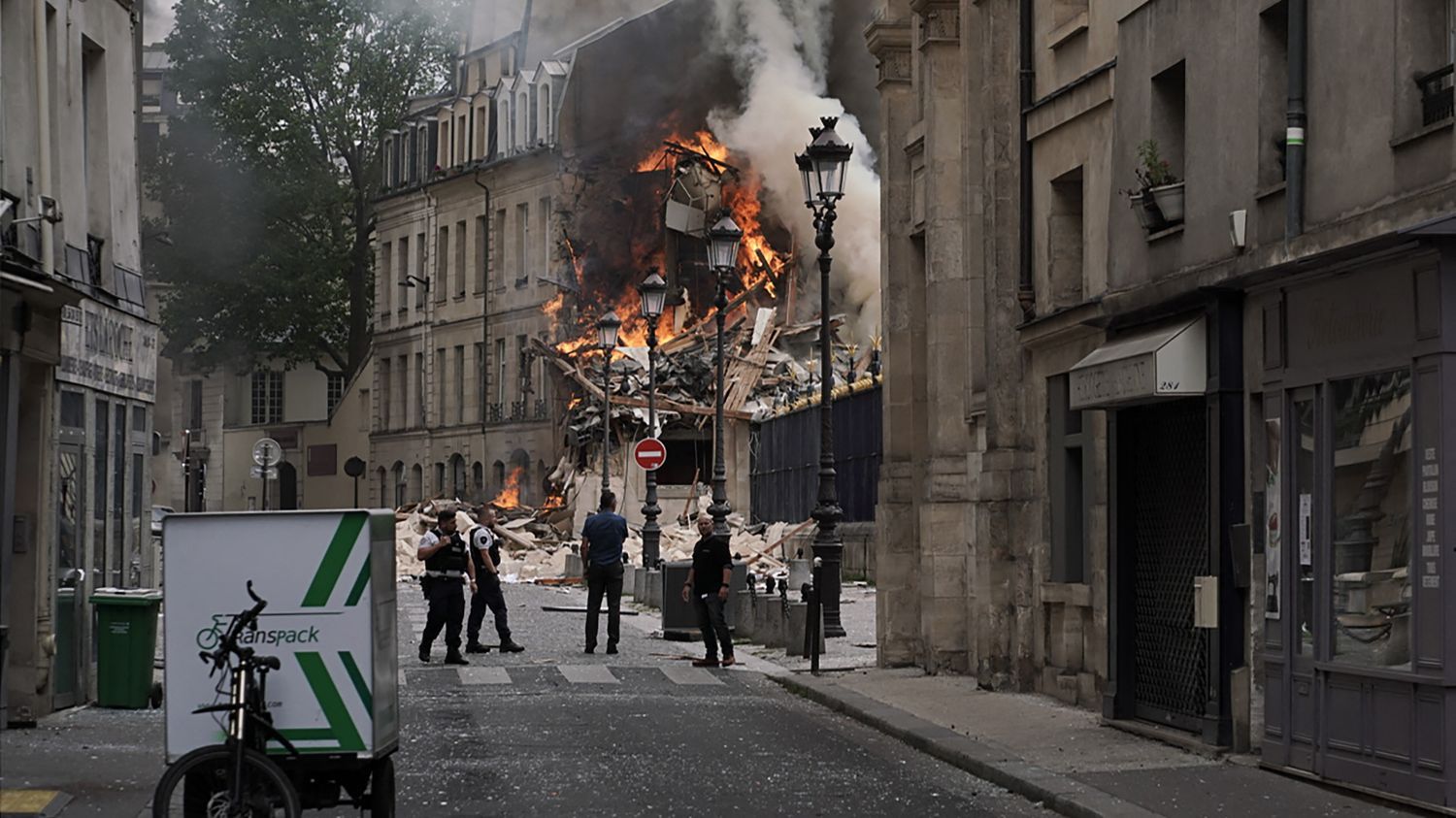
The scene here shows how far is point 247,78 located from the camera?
7819cm

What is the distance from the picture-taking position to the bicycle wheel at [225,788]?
10.6 metres

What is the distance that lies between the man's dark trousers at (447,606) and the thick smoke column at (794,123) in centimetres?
4228

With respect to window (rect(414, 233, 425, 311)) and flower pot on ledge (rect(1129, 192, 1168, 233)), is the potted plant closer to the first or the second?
flower pot on ledge (rect(1129, 192, 1168, 233))

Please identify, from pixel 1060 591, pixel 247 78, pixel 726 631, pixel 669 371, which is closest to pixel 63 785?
pixel 1060 591

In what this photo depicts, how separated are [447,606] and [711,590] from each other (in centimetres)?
278

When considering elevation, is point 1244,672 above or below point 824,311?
below

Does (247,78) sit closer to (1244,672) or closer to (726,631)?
(726,631)

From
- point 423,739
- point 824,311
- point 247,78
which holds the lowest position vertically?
point 423,739

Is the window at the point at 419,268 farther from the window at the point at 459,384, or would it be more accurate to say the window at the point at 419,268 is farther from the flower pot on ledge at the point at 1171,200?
the flower pot on ledge at the point at 1171,200

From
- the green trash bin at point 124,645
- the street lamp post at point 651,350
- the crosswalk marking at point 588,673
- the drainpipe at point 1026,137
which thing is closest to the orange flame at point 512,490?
the street lamp post at point 651,350

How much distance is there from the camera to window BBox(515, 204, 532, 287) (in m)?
78.1

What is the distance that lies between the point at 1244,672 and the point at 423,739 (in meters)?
6.00

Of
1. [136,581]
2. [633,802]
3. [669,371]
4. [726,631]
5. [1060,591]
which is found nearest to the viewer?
[633,802]

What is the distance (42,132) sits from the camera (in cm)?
1878
